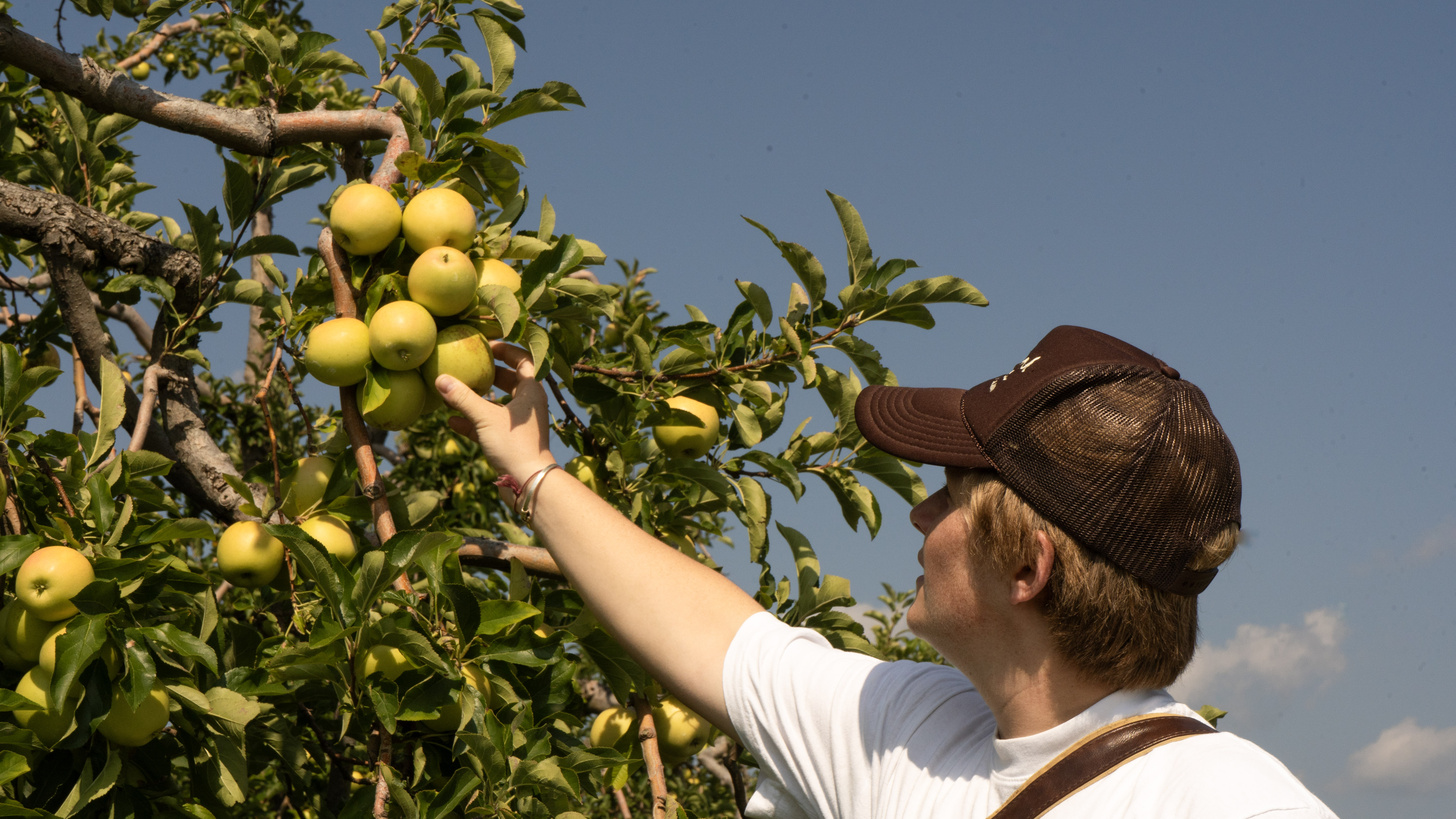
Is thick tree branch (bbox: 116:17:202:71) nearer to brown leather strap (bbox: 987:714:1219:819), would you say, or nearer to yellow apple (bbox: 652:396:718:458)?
Answer: yellow apple (bbox: 652:396:718:458)

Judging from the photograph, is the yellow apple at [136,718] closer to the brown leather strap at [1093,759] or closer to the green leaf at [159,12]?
the brown leather strap at [1093,759]

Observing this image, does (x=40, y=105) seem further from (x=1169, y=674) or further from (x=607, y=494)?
(x=1169, y=674)

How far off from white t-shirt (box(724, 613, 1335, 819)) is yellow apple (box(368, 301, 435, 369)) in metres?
0.73

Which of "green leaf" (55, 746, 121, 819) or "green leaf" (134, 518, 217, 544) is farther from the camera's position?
"green leaf" (134, 518, 217, 544)

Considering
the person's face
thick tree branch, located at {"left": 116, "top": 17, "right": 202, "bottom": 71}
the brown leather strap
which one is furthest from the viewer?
thick tree branch, located at {"left": 116, "top": 17, "right": 202, "bottom": 71}

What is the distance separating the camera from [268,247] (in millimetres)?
2791

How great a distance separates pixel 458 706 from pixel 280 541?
0.48 m

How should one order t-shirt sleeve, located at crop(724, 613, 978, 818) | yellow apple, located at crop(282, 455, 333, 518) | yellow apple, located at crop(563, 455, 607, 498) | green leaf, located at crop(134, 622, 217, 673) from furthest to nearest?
1. yellow apple, located at crop(563, 455, 607, 498)
2. yellow apple, located at crop(282, 455, 333, 518)
3. green leaf, located at crop(134, 622, 217, 673)
4. t-shirt sleeve, located at crop(724, 613, 978, 818)

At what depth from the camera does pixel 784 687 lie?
63.6 inches

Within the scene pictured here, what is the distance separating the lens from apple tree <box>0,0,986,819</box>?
5.65 ft

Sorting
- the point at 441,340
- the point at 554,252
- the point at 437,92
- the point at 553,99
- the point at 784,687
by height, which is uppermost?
the point at 553,99

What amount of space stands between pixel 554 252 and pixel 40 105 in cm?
312

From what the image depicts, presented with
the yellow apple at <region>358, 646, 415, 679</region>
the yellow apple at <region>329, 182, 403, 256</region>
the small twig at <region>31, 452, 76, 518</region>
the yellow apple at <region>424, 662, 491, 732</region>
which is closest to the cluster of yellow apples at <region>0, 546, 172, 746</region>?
the small twig at <region>31, 452, 76, 518</region>

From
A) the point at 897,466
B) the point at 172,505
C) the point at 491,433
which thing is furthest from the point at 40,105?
the point at 897,466
